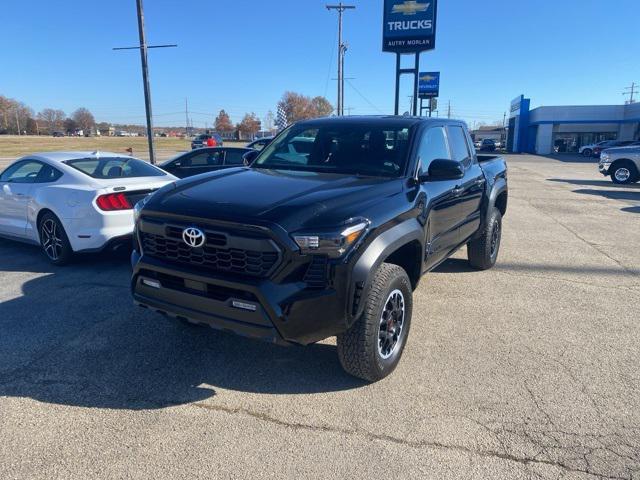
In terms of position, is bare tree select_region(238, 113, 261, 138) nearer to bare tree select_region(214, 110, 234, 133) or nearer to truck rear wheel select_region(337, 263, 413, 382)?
bare tree select_region(214, 110, 234, 133)

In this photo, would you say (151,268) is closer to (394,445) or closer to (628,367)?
(394,445)

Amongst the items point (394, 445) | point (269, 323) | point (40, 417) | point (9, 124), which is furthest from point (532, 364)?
point (9, 124)

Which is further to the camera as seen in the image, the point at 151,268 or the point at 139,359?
the point at 139,359

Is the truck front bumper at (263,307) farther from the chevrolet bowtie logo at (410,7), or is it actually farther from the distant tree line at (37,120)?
the distant tree line at (37,120)

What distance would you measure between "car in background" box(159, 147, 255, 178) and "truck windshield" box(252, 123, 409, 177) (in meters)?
6.98

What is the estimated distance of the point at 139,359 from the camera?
3832 mm

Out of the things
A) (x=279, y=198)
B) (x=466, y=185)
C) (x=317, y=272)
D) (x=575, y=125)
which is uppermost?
(x=575, y=125)

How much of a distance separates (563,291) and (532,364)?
216 cm

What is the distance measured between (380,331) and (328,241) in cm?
92

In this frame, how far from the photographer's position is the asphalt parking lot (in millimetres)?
2707

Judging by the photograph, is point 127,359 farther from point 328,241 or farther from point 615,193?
point 615,193

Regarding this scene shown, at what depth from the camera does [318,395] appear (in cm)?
338

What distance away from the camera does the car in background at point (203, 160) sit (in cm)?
1156

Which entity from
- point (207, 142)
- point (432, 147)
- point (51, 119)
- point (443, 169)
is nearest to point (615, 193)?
point (432, 147)
